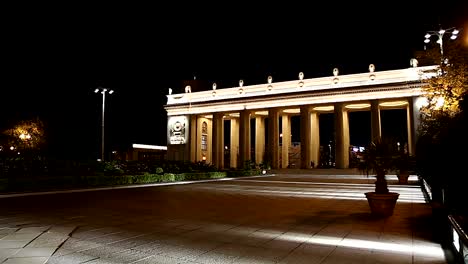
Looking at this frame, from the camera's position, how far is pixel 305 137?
58594mm

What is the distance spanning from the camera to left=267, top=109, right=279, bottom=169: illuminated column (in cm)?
6203

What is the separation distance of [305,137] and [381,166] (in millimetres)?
47113

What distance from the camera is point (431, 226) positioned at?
10.4 metres

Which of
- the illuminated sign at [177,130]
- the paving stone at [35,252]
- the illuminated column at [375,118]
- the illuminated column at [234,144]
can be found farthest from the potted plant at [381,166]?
the illuminated sign at [177,130]

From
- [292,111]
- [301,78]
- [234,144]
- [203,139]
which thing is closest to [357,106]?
[301,78]

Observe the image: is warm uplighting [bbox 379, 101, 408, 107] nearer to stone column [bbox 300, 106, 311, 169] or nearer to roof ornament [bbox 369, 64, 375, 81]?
roof ornament [bbox 369, 64, 375, 81]

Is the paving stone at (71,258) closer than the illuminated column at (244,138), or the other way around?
the paving stone at (71,258)

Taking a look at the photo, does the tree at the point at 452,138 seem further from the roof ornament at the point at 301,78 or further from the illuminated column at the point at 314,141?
the illuminated column at the point at 314,141

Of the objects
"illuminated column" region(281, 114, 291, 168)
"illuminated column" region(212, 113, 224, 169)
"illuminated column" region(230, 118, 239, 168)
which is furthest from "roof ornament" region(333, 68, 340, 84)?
"illuminated column" region(230, 118, 239, 168)

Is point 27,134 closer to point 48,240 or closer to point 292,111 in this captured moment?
point 292,111

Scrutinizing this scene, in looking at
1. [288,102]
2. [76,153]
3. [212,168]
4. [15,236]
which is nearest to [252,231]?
[15,236]

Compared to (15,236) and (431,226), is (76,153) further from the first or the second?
(431,226)

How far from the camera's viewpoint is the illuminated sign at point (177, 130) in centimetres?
7256

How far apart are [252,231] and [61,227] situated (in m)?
4.81
